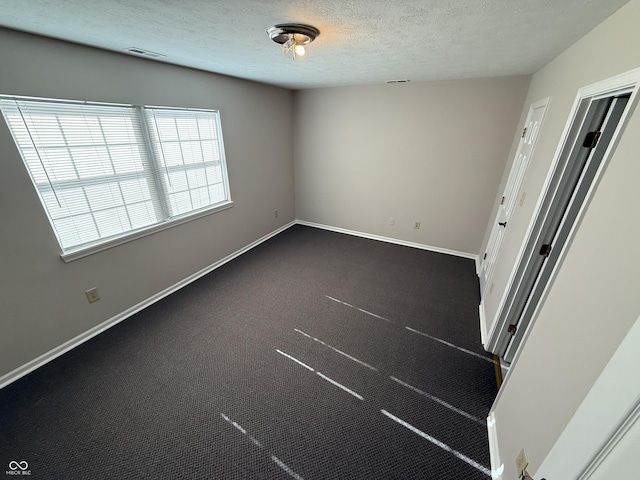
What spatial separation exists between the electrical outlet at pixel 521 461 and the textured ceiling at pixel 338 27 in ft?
6.53

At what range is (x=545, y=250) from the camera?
5.34ft

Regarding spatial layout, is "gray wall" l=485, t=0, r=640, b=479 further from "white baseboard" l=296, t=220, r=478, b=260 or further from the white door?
"white baseboard" l=296, t=220, r=478, b=260

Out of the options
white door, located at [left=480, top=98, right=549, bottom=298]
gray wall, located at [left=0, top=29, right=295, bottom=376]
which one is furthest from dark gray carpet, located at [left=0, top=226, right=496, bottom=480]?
white door, located at [left=480, top=98, right=549, bottom=298]

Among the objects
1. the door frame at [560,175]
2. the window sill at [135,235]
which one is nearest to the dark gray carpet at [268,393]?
the door frame at [560,175]

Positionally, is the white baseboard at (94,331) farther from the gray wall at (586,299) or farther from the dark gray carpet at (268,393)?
the gray wall at (586,299)

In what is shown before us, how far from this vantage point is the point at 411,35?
1509mm

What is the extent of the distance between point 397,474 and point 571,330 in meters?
1.15

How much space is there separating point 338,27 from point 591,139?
1.49 meters

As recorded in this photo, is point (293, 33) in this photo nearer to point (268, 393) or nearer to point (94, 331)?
point (268, 393)

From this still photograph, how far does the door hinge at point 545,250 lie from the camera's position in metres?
1.61

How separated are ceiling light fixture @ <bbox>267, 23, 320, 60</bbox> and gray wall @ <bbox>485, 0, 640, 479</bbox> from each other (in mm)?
1422

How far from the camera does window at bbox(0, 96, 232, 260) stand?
177 centimetres

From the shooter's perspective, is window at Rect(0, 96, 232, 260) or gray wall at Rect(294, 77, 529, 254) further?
gray wall at Rect(294, 77, 529, 254)

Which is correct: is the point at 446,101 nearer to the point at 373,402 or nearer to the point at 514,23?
the point at 514,23
